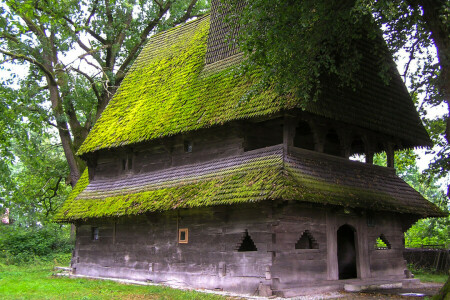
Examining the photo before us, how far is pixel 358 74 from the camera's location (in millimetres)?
15305

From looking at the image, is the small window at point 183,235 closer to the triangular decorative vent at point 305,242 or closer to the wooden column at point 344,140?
the triangular decorative vent at point 305,242

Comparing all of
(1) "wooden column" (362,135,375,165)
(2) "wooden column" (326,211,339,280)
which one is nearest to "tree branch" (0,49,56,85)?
(1) "wooden column" (362,135,375,165)

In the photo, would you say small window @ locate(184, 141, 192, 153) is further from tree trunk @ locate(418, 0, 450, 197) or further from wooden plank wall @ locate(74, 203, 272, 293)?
tree trunk @ locate(418, 0, 450, 197)

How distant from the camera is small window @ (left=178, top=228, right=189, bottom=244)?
49.1ft

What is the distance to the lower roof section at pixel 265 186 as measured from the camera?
486 inches

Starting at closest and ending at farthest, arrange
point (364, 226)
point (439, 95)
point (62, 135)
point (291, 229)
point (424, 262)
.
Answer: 1. point (291, 229)
2. point (439, 95)
3. point (364, 226)
4. point (424, 262)
5. point (62, 135)

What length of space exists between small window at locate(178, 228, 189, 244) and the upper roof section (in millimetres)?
3116

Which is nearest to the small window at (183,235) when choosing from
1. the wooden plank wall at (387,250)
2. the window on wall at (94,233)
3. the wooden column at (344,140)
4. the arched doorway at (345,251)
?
the window on wall at (94,233)

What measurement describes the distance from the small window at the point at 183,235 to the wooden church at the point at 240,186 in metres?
0.05

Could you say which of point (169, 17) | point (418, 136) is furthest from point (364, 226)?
point (169, 17)

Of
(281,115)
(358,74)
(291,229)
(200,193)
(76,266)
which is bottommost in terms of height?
(76,266)

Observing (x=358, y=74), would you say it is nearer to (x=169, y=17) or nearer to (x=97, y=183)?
(x=97, y=183)

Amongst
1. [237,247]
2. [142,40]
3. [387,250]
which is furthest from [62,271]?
[142,40]

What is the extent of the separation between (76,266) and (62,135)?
8.30m
